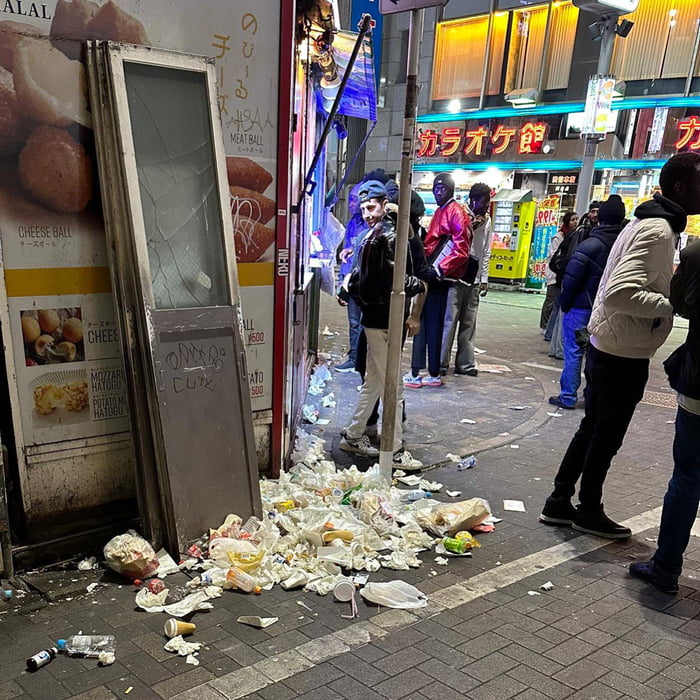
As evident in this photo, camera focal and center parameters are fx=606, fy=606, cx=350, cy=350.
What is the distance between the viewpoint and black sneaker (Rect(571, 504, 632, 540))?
13.0 feet

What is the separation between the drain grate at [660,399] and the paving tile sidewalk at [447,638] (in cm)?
352

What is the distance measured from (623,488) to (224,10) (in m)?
4.44

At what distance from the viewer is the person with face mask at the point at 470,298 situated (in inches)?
309

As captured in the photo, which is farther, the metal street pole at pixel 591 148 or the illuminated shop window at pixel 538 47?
the illuminated shop window at pixel 538 47

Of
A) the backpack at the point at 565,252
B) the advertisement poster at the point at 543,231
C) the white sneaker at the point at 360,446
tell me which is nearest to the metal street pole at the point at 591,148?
the backpack at the point at 565,252

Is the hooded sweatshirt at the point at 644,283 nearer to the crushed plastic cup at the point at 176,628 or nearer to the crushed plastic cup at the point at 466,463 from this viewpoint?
the crushed plastic cup at the point at 466,463

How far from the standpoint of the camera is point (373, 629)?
2932 mm

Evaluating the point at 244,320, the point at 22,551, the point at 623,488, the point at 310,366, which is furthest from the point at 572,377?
the point at 22,551

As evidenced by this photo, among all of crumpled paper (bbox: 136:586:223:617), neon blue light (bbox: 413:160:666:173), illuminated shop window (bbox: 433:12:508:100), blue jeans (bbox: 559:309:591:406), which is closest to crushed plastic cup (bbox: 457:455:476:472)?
blue jeans (bbox: 559:309:591:406)

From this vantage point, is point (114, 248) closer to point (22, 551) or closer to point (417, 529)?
point (22, 551)

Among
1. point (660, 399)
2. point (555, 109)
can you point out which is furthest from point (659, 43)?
point (660, 399)

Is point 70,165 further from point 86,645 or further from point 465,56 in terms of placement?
point 465,56

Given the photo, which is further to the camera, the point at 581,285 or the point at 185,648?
A: the point at 581,285

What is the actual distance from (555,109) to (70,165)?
55.5ft
